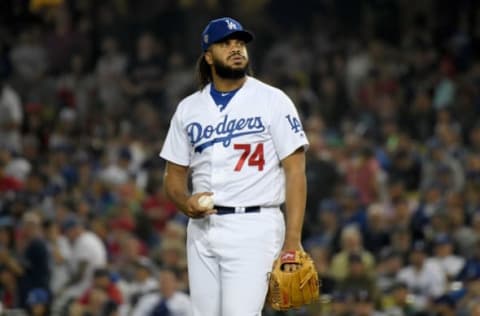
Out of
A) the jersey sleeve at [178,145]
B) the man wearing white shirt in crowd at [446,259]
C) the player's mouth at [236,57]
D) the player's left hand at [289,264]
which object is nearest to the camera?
the player's left hand at [289,264]

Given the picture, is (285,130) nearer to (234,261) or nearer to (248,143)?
(248,143)

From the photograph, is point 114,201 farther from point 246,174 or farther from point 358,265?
point 246,174

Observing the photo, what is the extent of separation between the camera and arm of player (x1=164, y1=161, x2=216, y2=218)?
6703 millimetres

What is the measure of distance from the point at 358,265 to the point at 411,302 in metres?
0.60

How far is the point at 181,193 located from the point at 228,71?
614 mm

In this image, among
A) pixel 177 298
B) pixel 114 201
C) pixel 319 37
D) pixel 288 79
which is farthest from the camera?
pixel 319 37

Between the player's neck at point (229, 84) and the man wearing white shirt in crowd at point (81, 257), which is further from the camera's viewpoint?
the man wearing white shirt in crowd at point (81, 257)

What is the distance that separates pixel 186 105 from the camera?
22.7 feet

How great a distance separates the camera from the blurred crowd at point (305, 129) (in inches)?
491

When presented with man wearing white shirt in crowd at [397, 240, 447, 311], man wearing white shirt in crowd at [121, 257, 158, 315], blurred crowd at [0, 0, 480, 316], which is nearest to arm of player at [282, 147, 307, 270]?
blurred crowd at [0, 0, 480, 316]

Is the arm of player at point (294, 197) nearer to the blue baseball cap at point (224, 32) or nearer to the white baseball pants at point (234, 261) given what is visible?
the white baseball pants at point (234, 261)

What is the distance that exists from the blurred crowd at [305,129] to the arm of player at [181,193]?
14.0 feet

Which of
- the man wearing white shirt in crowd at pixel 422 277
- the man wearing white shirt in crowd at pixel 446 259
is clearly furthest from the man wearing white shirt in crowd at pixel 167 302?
the man wearing white shirt in crowd at pixel 446 259

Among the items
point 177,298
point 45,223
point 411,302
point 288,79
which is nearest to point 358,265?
point 411,302
